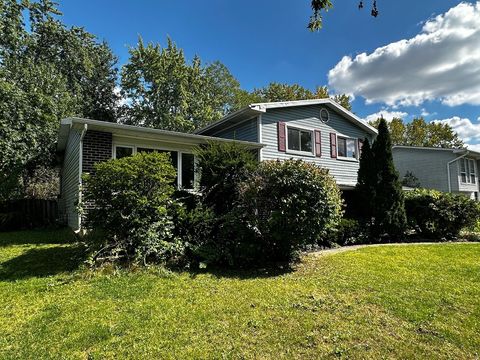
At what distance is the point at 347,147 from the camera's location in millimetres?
16312

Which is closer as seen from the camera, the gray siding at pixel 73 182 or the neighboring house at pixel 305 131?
the gray siding at pixel 73 182

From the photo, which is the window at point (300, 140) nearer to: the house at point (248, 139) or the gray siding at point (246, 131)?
the house at point (248, 139)

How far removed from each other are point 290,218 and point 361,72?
1647 cm

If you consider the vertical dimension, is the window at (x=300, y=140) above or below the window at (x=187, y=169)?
above

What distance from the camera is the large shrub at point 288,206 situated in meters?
6.60

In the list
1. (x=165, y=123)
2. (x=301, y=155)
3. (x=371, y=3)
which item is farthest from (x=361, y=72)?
(x=371, y=3)

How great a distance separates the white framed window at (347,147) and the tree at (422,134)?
82.5 ft

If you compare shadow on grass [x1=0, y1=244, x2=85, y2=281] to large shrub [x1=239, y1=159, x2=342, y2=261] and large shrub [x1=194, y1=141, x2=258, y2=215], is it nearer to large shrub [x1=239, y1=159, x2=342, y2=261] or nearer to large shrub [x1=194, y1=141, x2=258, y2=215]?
large shrub [x1=194, y1=141, x2=258, y2=215]

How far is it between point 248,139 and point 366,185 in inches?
199

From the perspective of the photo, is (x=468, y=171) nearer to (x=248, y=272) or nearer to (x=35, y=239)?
(x=248, y=272)

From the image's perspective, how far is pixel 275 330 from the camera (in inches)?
146

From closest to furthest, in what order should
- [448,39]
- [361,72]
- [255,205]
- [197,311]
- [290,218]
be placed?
[197,311] → [290,218] → [255,205] → [448,39] → [361,72]

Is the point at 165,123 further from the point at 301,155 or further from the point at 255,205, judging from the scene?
the point at 255,205

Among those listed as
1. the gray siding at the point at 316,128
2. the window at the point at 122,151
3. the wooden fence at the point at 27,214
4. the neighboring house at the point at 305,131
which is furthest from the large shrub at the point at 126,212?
the wooden fence at the point at 27,214
